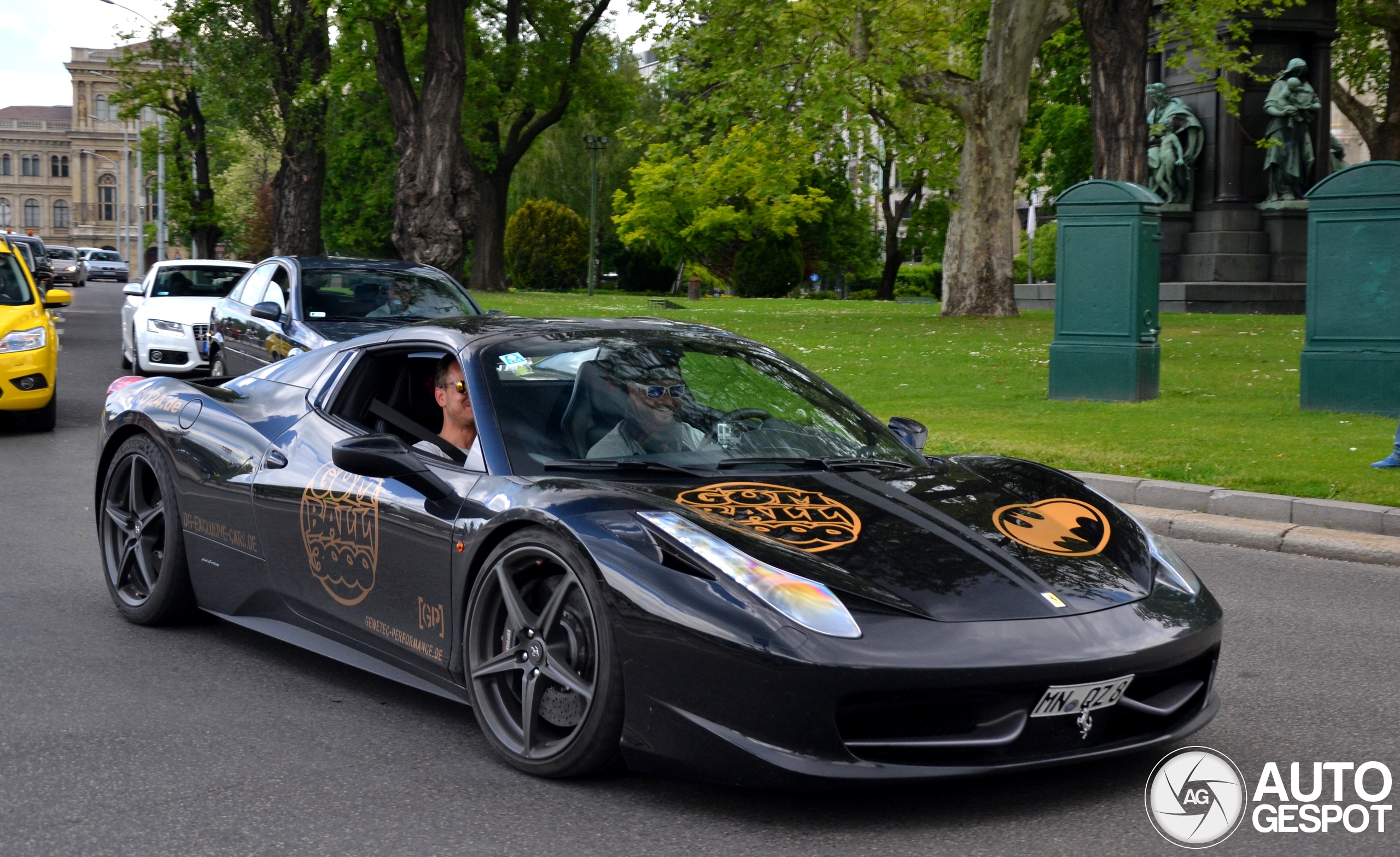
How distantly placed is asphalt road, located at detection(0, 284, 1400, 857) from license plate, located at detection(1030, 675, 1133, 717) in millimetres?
299

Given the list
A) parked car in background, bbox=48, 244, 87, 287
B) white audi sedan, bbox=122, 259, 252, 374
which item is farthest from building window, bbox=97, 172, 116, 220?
white audi sedan, bbox=122, 259, 252, 374

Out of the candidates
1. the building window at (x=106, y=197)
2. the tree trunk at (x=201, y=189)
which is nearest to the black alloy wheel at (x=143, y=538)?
the tree trunk at (x=201, y=189)

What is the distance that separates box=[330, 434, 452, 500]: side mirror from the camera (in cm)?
450

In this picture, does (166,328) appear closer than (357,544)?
No

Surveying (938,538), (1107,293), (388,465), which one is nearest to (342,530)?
(388,465)

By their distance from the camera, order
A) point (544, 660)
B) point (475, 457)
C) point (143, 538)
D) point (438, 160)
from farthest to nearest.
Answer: point (438, 160), point (143, 538), point (475, 457), point (544, 660)

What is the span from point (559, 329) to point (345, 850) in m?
2.03

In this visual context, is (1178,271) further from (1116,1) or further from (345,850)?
(345,850)

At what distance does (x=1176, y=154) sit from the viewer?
30.9 meters

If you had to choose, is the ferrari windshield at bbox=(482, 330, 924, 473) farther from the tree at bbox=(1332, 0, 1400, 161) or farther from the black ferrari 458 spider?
the tree at bbox=(1332, 0, 1400, 161)

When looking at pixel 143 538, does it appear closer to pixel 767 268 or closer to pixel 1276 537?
pixel 1276 537

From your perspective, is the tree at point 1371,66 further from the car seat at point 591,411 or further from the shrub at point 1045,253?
the car seat at point 591,411

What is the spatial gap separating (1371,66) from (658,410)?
1695 inches

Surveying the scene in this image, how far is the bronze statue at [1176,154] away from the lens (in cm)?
3091
